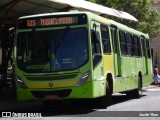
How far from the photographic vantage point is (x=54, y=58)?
14.0 metres

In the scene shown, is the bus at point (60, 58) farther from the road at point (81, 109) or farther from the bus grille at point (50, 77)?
the road at point (81, 109)

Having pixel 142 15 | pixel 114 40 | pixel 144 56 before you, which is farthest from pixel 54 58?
pixel 142 15

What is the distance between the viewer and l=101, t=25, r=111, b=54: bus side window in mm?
15445

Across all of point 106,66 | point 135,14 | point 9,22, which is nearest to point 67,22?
point 106,66

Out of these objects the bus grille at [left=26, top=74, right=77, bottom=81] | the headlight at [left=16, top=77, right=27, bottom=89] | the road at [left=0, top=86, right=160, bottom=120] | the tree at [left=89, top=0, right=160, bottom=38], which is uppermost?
the tree at [left=89, top=0, right=160, bottom=38]

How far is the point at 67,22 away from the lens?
14164 millimetres

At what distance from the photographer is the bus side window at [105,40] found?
608 inches

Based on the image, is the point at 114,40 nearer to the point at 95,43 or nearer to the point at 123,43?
the point at 123,43

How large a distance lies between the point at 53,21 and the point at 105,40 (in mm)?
2243

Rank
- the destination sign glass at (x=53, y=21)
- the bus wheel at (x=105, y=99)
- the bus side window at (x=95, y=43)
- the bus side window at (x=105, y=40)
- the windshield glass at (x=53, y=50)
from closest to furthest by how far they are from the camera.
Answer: the windshield glass at (x=53, y=50) < the destination sign glass at (x=53, y=21) < the bus side window at (x=95, y=43) < the bus wheel at (x=105, y=99) < the bus side window at (x=105, y=40)

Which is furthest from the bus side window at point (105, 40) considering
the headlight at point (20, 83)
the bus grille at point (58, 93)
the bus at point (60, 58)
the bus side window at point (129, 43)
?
the bus side window at point (129, 43)

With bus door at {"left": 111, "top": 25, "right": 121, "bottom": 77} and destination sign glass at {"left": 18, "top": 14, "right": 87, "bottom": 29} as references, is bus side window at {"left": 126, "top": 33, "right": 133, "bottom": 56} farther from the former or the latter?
destination sign glass at {"left": 18, "top": 14, "right": 87, "bottom": 29}

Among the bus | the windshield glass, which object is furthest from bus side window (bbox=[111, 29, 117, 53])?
the windshield glass

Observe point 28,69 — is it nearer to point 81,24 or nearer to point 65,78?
point 65,78
